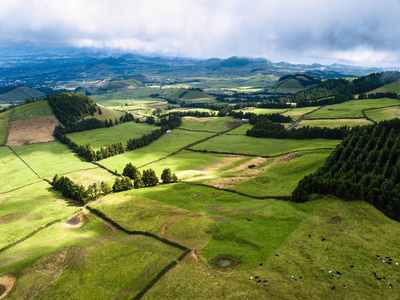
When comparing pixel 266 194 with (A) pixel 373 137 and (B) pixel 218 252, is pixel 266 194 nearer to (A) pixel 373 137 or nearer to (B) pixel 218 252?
(B) pixel 218 252

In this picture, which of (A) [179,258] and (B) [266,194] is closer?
(A) [179,258]

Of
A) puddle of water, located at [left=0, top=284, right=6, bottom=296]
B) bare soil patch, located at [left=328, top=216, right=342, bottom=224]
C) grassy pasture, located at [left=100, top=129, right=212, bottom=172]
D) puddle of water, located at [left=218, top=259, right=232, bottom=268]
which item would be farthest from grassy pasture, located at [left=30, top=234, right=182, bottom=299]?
grassy pasture, located at [left=100, top=129, right=212, bottom=172]

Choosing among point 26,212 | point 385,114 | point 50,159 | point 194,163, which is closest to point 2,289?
point 26,212

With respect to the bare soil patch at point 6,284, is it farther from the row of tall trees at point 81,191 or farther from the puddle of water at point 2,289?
the row of tall trees at point 81,191

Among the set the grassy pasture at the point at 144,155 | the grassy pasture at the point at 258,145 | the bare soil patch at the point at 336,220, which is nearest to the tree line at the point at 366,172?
the bare soil patch at the point at 336,220

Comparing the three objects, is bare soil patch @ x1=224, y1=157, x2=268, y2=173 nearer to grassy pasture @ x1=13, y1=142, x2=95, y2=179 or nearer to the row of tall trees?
the row of tall trees

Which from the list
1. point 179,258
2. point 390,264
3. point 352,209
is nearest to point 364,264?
point 390,264
